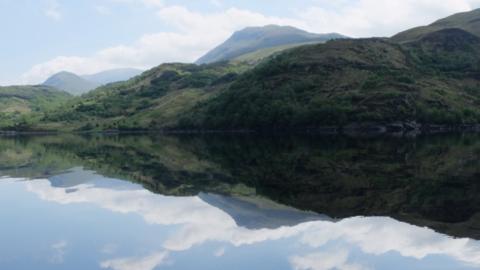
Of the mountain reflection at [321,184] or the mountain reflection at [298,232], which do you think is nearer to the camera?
the mountain reflection at [298,232]

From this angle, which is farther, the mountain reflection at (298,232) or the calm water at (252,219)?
the mountain reflection at (298,232)

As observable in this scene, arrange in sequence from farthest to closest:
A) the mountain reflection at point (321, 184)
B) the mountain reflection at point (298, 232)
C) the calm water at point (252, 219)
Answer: the mountain reflection at point (321, 184) → the mountain reflection at point (298, 232) → the calm water at point (252, 219)

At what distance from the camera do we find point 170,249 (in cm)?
2897

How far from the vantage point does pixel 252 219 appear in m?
37.8

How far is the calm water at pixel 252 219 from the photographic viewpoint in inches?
1054

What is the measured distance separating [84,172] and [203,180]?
76.6 ft

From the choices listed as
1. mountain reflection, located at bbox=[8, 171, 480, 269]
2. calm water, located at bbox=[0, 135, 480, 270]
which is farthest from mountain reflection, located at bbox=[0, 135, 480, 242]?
mountain reflection, located at bbox=[8, 171, 480, 269]

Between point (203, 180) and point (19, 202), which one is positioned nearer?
point (19, 202)

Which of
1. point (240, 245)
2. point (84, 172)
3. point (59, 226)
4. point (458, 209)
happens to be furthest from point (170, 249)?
point (84, 172)

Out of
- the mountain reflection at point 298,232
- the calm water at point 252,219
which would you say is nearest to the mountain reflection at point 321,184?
the calm water at point 252,219

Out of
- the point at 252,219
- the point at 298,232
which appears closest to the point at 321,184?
the point at 252,219

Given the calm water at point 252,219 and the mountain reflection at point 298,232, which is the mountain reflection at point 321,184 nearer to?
the calm water at point 252,219

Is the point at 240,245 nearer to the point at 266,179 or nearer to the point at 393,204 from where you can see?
the point at 393,204

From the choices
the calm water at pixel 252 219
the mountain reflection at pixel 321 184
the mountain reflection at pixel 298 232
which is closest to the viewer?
the calm water at pixel 252 219
